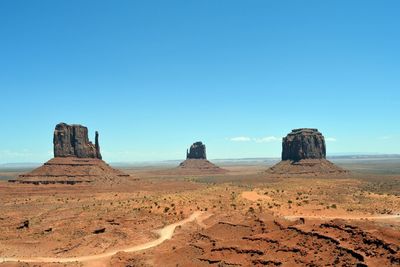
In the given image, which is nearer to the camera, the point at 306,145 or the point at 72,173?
the point at 72,173

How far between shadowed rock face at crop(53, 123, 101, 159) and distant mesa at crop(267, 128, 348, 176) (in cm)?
7974

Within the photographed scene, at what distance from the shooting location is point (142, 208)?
64812mm

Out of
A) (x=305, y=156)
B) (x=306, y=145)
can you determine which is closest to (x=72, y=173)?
(x=306, y=145)

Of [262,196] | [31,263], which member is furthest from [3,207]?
[262,196]

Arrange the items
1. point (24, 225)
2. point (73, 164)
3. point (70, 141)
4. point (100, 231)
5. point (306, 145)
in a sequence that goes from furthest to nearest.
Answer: point (306, 145) < point (70, 141) < point (73, 164) < point (24, 225) < point (100, 231)

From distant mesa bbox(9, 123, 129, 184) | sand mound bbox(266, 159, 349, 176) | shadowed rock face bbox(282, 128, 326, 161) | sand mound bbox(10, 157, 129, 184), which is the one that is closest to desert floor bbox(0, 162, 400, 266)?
sand mound bbox(10, 157, 129, 184)

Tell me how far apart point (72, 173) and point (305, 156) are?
98034 mm

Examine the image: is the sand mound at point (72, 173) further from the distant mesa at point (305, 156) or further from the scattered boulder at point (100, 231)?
the distant mesa at point (305, 156)

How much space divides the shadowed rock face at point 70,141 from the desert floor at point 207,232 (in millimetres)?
48117

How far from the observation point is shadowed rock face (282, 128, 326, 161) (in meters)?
167

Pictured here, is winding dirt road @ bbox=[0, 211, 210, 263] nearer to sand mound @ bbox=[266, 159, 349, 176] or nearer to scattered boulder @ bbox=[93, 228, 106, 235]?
scattered boulder @ bbox=[93, 228, 106, 235]

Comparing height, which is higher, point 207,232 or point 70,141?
point 70,141

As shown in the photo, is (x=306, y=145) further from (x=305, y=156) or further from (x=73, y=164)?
(x=73, y=164)

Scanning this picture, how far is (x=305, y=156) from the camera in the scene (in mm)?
168375
